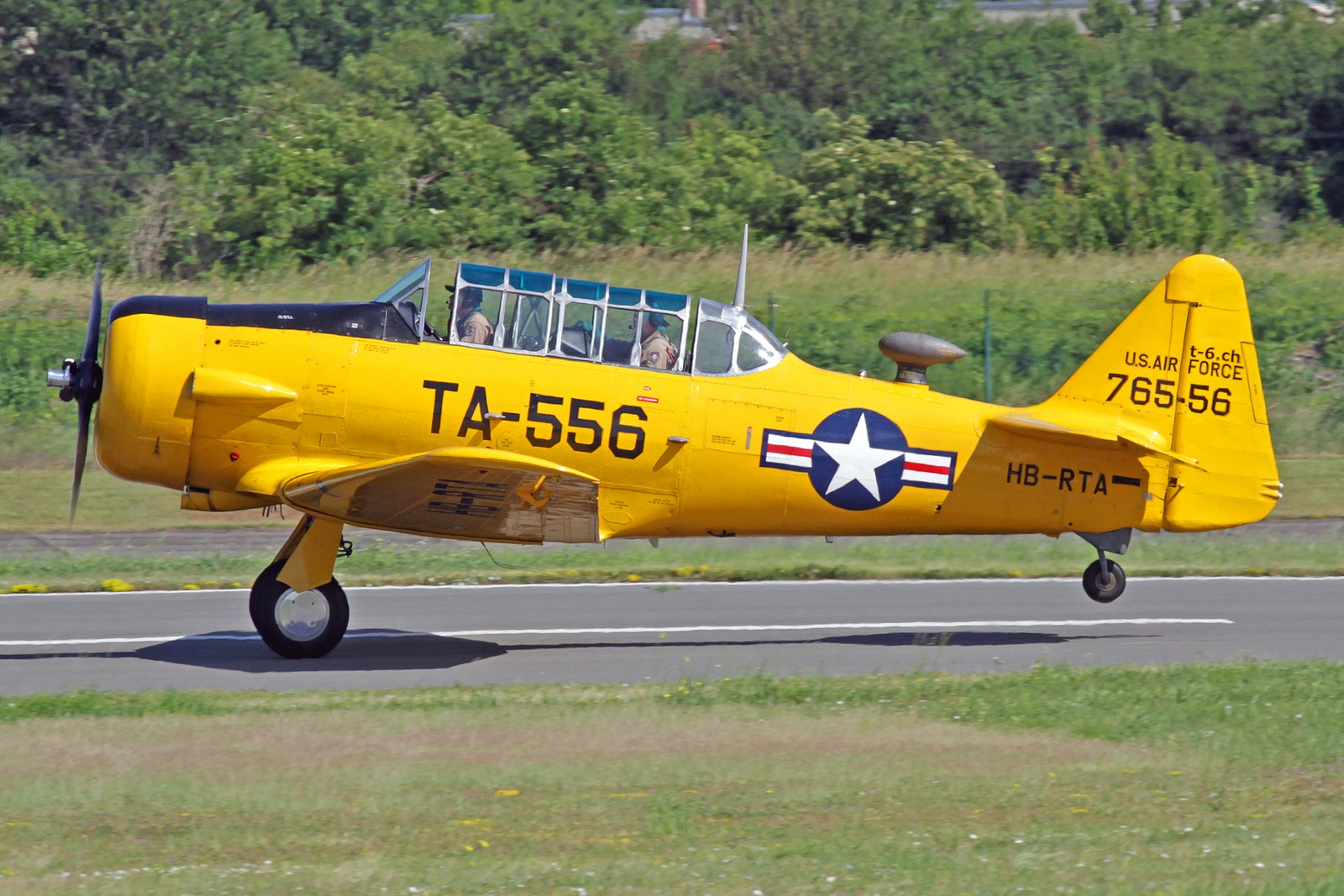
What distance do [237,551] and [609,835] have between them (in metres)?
10.2

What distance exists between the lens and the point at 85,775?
777 cm

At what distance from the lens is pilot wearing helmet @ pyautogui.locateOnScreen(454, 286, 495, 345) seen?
10883mm

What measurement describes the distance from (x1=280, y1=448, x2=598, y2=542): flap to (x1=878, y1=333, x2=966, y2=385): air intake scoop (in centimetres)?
285

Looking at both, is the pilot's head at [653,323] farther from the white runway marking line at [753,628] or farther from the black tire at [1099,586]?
the black tire at [1099,586]

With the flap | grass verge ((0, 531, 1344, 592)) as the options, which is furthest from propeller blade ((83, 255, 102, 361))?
grass verge ((0, 531, 1344, 592))

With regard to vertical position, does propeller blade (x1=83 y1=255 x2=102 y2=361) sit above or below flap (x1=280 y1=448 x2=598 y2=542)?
above

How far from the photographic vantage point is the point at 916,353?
38.8ft

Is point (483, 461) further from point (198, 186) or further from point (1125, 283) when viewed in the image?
point (198, 186)

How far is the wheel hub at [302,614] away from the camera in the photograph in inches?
434

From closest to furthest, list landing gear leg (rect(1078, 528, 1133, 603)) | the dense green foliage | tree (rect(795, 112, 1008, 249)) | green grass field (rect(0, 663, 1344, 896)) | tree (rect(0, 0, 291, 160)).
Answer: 1. green grass field (rect(0, 663, 1344, 896))
2. landing gear leg (rect(1078, 528, 1133, 603))
3. the dense green foliage
4. tree (rect(795, 112, 1008, 249))
5. tree (rect(0, 0, 291, 160))

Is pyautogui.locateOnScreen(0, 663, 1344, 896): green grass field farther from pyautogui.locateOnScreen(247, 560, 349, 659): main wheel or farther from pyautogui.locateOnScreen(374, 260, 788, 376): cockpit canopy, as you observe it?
pyautogui.locateOnScreen(374, 260, 788, 376): cockpit canopy

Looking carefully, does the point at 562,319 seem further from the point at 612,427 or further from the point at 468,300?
the point at 612,427

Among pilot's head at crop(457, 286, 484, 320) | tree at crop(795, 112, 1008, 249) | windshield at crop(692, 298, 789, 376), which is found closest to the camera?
pilot's head at crop(457, 286, 484, 320)

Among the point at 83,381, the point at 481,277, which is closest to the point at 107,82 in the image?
the point at 83,381
